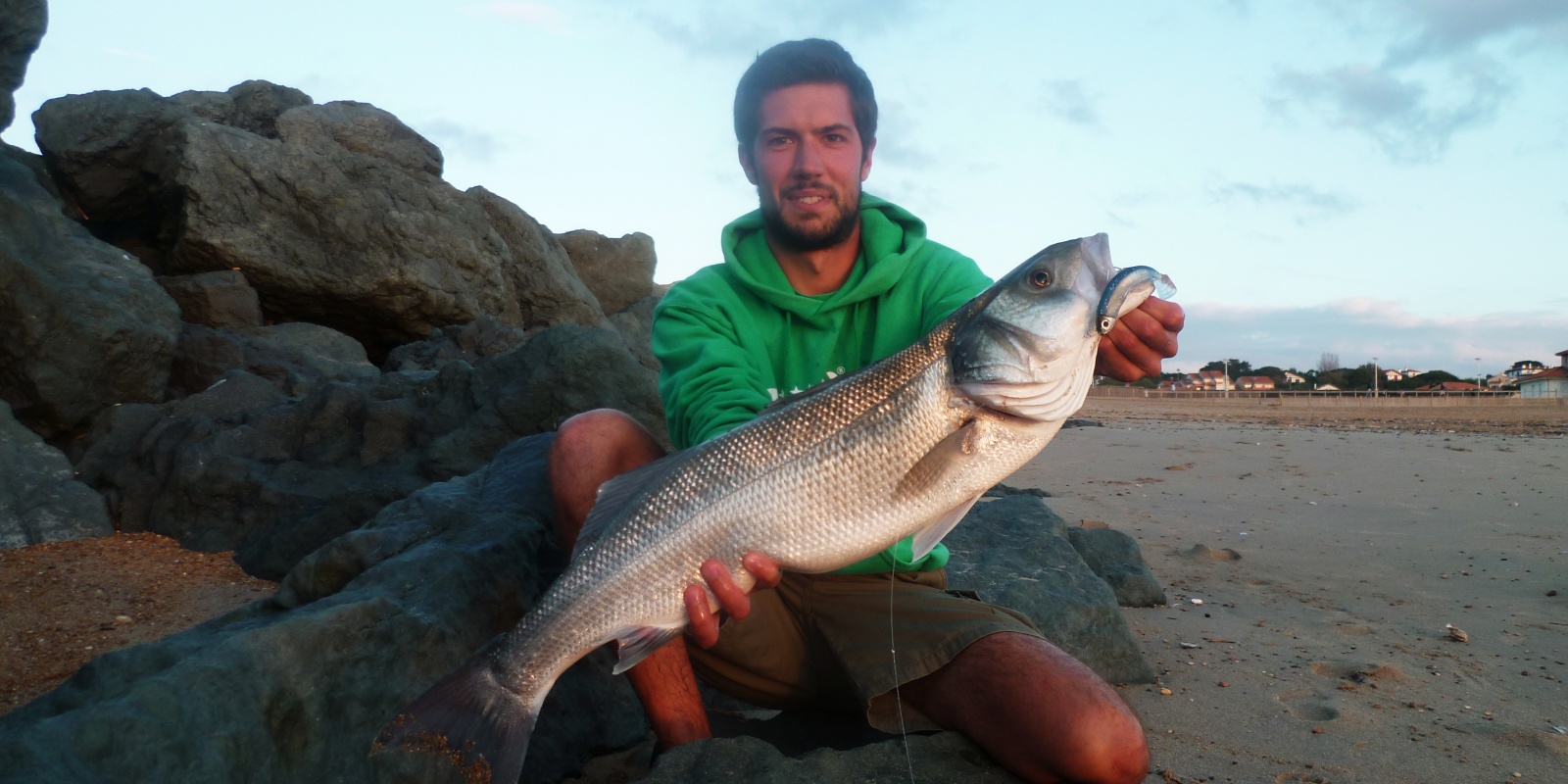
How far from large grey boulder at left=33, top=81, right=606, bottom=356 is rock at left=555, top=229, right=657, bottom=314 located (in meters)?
5.32

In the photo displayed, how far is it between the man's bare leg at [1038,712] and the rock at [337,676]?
51.1 inches

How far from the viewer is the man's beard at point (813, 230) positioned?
378cm

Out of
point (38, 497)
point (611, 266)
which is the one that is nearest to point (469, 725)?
point (38, 497)

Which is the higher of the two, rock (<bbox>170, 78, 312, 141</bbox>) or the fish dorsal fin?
rock (<bbox>170, 78, 312, 141</bbox>)

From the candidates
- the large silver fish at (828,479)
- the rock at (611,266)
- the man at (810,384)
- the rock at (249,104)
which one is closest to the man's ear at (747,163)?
the man at (810,384)

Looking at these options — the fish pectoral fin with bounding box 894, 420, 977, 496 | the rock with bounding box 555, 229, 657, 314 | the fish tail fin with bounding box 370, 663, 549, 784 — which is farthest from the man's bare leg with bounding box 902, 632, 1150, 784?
the rock with bounding box 555, 229, 657, 314

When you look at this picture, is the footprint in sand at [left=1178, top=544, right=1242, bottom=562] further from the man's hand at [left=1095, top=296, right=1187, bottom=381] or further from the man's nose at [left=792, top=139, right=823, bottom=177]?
the man's nose at [left=792, top=139, right=823, bottom=177]

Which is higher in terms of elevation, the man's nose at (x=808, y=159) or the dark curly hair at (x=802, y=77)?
the dark curly hair at (x=802, y=77)

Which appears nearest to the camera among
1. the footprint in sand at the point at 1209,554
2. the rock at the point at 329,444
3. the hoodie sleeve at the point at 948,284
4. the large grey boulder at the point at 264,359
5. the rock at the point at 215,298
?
the hoodie sleeve at the point at 948,284

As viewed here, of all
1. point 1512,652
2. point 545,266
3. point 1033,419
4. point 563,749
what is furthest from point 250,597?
point 545,266

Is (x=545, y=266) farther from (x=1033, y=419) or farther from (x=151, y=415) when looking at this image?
(x=1033, y=419)

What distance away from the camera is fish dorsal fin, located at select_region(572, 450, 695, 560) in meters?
2.83

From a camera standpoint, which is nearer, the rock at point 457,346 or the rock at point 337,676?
the rock at point 337,676

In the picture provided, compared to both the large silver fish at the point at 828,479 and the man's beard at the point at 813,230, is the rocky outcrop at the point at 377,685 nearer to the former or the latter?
the large silver fish at the point at 828,479
